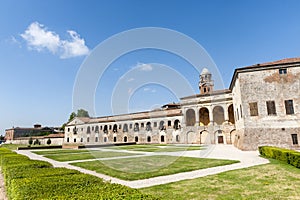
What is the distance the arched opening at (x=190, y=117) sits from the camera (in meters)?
36.3

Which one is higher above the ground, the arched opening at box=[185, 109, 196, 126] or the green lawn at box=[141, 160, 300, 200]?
the arched opening at box=[185, 109, 196, 126]

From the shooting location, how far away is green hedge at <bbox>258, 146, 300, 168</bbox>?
9406mm

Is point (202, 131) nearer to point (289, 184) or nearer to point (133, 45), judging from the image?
point (133, 45)

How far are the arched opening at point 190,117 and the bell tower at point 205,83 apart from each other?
7.38 m

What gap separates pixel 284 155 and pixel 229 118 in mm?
22276

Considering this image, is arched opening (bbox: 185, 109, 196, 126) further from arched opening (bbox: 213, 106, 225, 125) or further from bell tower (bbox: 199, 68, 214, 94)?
bell tower (bbox: 199, 68, 214, 94)

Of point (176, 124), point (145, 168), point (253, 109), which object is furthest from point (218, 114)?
point (145, 168)

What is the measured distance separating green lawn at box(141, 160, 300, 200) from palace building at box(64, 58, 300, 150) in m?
12.4

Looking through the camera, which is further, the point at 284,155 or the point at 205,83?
the point at 205,83

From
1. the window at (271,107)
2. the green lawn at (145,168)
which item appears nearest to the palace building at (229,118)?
the window at (271,107)

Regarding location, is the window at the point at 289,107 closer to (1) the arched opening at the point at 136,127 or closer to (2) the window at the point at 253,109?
(2) the window at the point at 253,109

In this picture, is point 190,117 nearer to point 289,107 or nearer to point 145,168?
point 289,107

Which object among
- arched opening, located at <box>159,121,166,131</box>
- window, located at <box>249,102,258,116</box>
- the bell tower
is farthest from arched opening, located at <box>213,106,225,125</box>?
window, located at <box>249,102,258,116</box>

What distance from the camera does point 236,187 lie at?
609 centimetres
